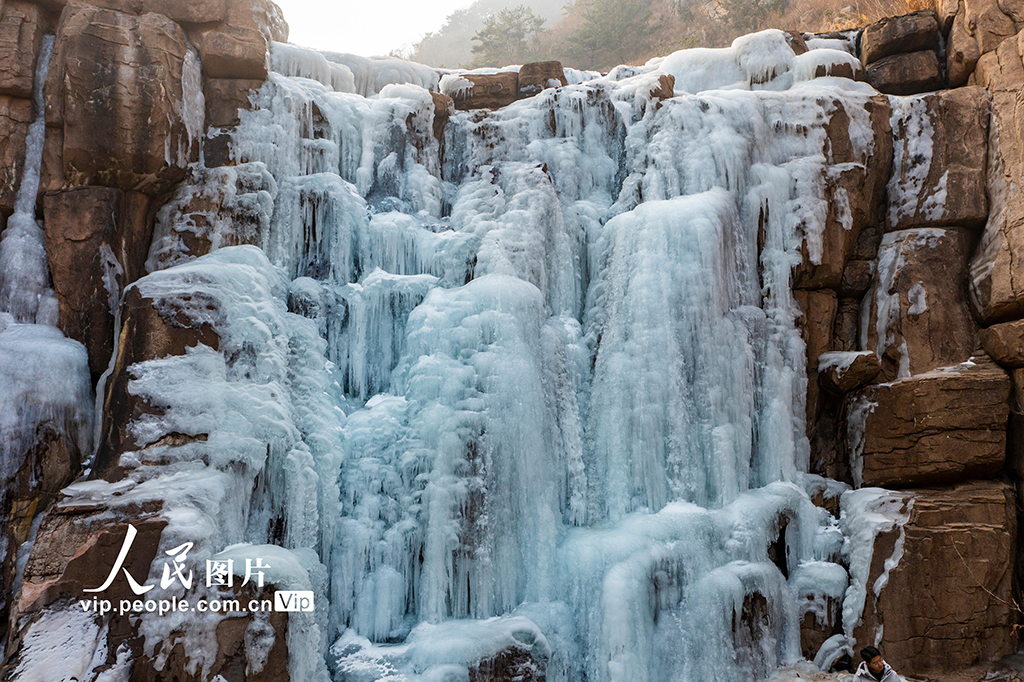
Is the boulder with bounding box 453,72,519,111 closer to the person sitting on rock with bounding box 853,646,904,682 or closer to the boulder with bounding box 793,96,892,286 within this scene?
the boulder with bounding box 793,96,892,286

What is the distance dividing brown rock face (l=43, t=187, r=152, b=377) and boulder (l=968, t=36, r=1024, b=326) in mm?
9204

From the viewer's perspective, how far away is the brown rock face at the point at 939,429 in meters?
6.58

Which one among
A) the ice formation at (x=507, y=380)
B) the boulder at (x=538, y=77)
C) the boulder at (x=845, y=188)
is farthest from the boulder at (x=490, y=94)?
the boulder at (x=845, y=188)

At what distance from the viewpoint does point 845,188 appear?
8180 millimetres

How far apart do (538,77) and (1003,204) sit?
21.5 feet

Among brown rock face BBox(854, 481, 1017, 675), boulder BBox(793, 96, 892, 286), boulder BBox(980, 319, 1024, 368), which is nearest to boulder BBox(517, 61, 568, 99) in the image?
boulder BBox(793, 96, 892, 286)

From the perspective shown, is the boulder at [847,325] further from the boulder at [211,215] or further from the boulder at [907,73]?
the boulder at [211,215]

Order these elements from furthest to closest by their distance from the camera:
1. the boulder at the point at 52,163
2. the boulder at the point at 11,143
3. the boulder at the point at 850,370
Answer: the boulder at the point at 850,370 < the boulder at the point at 52,163 < the boulder at the point at 11,143

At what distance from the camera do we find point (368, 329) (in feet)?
25.0

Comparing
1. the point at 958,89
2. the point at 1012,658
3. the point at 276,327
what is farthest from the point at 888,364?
the point at 276,327

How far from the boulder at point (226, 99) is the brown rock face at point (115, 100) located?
735mm

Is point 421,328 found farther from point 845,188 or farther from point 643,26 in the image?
point 643,26

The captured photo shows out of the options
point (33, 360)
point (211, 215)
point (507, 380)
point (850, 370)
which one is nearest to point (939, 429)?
point (850, 370)

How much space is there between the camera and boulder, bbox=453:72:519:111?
1072 centimetres
